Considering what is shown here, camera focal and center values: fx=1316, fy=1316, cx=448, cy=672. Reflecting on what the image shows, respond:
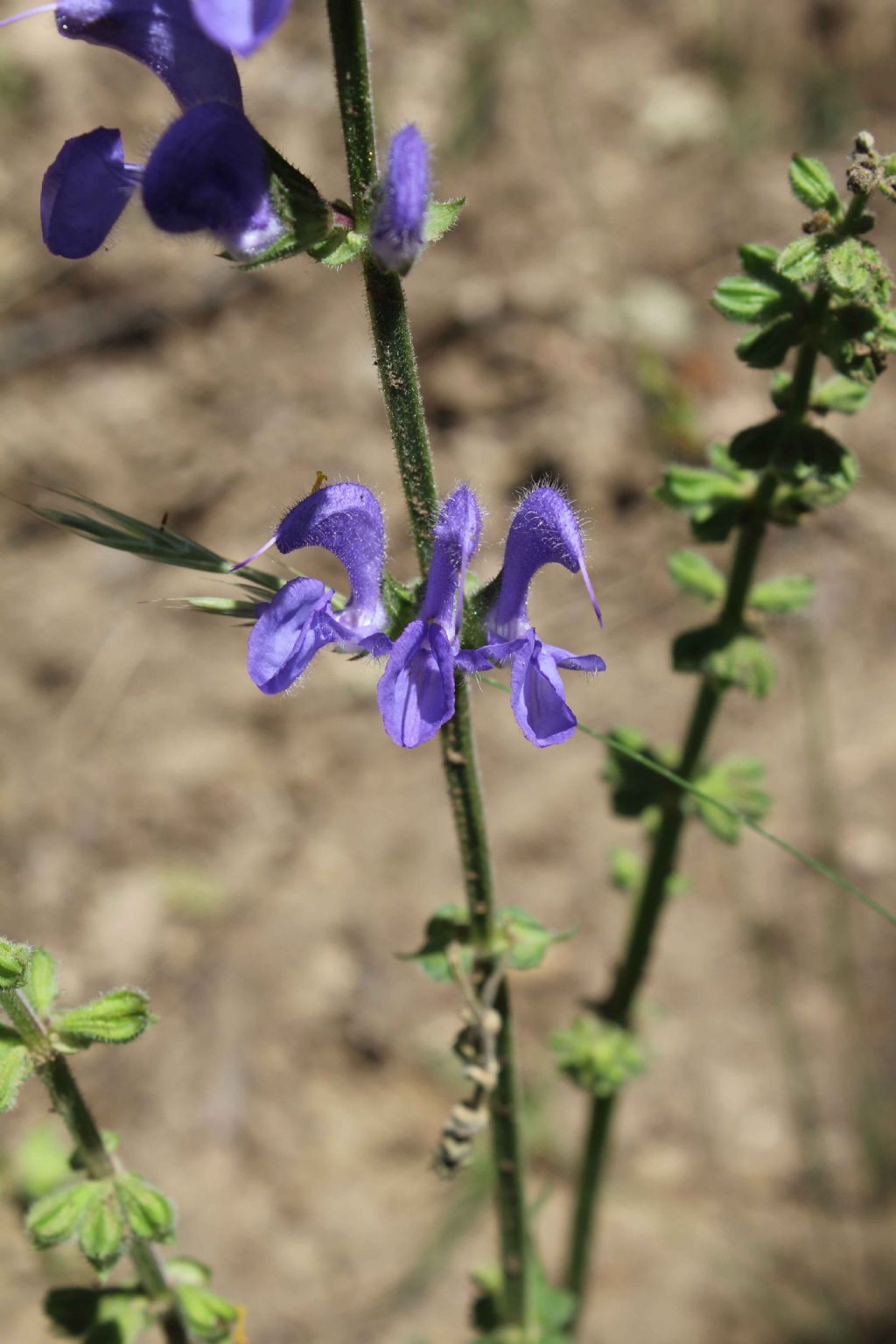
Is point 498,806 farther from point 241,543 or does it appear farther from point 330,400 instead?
point 330,400

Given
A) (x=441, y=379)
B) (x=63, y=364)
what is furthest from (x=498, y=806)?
(x=63, y=364)

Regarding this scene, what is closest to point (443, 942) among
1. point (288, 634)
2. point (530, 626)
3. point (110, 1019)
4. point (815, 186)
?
point (110, 1019)

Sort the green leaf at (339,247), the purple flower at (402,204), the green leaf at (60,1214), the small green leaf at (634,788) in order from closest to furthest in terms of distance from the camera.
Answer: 1. the purple flower at (402,204)
2. the green leaf at (339,247)
3. the green leaf at (60,1214)
4. the small green leaf at (634,788)

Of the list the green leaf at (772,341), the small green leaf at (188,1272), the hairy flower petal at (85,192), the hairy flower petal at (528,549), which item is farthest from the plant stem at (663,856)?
the small green leaf at (188,1272)

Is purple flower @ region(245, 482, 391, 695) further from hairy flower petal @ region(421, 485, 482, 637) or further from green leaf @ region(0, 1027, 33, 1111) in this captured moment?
green leaf @ region(0, 1027, 33, 1111)

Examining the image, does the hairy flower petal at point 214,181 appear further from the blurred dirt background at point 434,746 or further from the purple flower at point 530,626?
the blurred dirt background at point 434,746

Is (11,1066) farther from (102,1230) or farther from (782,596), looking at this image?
(782,596)

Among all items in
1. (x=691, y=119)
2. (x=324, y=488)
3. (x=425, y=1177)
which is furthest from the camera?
(x=691, y=119)
